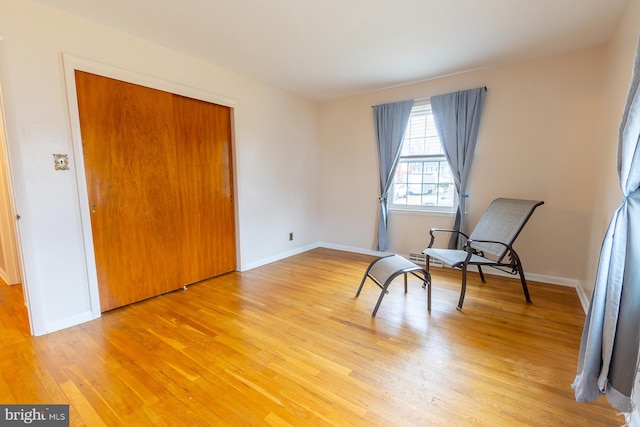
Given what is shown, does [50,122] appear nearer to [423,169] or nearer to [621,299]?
[621,299]

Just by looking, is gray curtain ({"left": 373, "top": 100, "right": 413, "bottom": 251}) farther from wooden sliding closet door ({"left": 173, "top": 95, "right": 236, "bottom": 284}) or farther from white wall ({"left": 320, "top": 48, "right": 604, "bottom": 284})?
wooden sliding closet door ({"left": 173, "top": 95, "right": 236, "bottom": 284})

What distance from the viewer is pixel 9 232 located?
2973 millimetres

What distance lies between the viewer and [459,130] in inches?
136

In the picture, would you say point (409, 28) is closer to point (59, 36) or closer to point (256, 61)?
point (256, 61)

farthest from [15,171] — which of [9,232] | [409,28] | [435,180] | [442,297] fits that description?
[435,180]

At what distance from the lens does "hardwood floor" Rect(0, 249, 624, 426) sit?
1.43 m

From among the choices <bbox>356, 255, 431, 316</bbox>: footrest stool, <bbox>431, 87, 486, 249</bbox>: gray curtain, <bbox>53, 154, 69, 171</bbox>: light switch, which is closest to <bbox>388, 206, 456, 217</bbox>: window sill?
<bbox>431, 87, 486, 249</bbox>: gray curtain

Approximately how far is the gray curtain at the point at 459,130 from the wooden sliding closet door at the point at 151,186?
2687 millimetres

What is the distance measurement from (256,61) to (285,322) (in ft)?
8.88

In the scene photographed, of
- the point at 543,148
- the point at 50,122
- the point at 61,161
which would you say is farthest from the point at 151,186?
the point at 543,148

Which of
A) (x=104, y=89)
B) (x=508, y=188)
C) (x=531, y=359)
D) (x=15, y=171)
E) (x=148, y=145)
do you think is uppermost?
(x=104, y=89)

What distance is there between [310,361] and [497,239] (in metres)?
2.17

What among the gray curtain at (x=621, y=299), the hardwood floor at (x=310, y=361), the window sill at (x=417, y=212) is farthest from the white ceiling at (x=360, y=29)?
the hardwood floor at (x=310, y=361)

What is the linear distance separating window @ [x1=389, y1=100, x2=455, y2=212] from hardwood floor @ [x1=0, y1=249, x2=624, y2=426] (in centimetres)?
138
